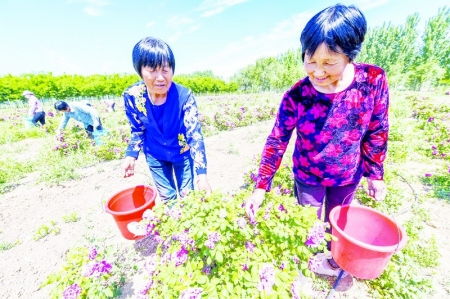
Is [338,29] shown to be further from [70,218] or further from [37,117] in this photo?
[37,117]

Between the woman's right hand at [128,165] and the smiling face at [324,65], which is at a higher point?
the smiling face at [324,65]

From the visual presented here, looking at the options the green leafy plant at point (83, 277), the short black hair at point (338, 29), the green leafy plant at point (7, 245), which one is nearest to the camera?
the short black hair at point (338, 29)

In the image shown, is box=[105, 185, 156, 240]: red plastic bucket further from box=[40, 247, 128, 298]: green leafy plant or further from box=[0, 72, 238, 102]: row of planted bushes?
box=[0, 72, 238, 102]: row of planted bushes

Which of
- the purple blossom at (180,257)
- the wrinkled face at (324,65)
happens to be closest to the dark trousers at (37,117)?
the purple blossom at (180,257)

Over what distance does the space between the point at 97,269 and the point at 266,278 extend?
116 centimetres

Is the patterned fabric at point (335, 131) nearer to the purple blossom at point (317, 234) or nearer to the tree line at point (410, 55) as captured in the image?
the purple blossom at point (317, 234)

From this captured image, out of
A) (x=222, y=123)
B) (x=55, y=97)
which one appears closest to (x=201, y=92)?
(x=55, y=97)

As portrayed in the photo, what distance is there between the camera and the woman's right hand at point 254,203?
1362 millimetres

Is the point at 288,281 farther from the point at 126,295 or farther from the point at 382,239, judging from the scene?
the point at 126,295

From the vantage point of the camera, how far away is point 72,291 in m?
1.48

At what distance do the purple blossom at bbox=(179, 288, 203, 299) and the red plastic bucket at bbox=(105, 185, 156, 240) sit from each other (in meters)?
0.89

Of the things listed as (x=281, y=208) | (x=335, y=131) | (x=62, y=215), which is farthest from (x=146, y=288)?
(x=62, y=215)

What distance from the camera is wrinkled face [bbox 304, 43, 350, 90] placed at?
110 centimetres

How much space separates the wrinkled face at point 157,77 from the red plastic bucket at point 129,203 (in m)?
0.87
